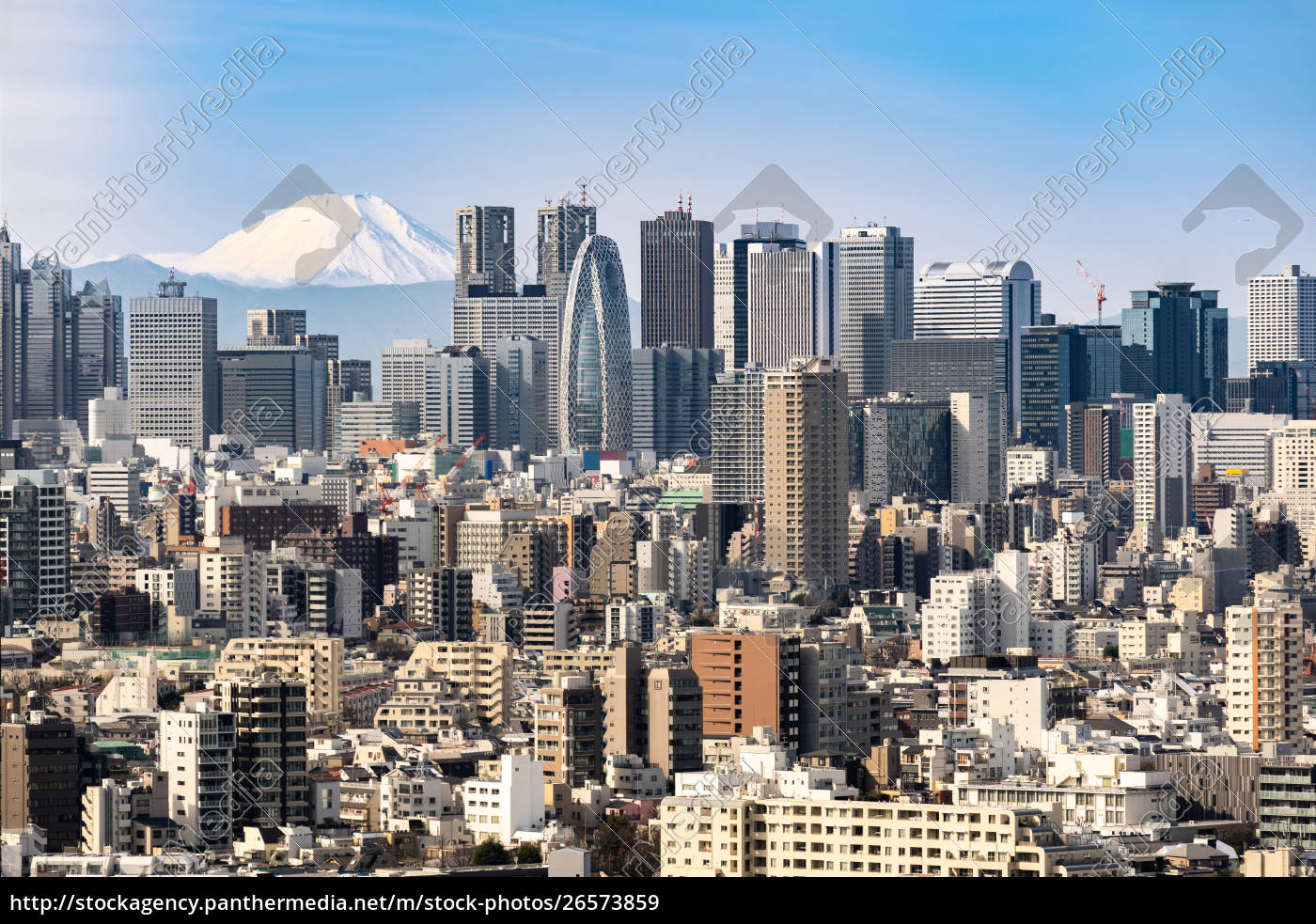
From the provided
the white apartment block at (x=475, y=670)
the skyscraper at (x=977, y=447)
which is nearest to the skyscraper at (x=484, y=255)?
the skyscraper at (x=977, y=447)

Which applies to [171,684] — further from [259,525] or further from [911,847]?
[259,525]

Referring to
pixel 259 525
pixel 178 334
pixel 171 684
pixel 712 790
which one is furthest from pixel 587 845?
pixel 178 334

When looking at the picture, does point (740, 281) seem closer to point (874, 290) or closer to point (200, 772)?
point (874, 290)

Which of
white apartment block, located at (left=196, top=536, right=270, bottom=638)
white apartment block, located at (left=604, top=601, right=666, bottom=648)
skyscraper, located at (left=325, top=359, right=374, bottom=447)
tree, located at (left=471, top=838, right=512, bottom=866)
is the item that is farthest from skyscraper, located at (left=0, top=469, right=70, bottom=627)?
skyscraper, located at (left=325, top=359, right=374, bottom=447)

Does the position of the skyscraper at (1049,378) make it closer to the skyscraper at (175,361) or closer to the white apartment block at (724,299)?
the white apartment block at (724,299)

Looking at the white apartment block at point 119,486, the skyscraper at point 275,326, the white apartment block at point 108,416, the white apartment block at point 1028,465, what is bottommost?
the white apartment block at point 119,486

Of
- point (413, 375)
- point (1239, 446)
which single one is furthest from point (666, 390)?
point (1239, 446)
